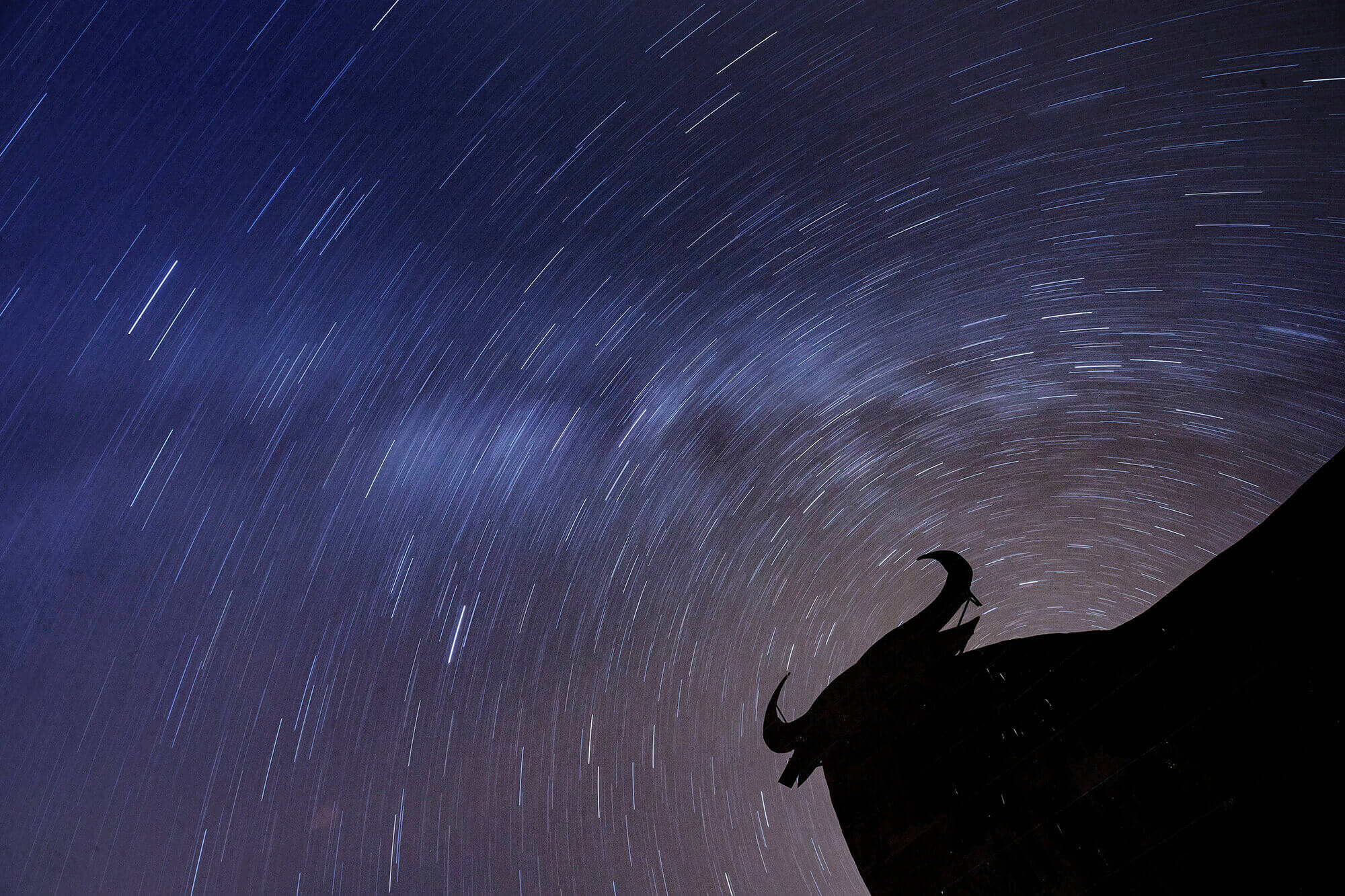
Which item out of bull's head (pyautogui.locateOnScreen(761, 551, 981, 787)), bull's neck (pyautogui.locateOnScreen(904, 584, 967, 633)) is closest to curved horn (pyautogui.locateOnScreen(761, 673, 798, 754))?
bull's head (pyautogui.locateOnScreen(761, 551, 981, 787))

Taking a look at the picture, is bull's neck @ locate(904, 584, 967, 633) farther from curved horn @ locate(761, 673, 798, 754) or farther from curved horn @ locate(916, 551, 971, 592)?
curved horn @ locate(761, 673, 798, 754)

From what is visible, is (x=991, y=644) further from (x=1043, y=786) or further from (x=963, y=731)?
(x=1043, y=786)

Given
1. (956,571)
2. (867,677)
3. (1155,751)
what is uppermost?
(956,571)

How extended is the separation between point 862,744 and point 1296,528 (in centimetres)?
272

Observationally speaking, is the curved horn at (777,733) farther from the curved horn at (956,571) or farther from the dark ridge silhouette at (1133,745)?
the curved horn at (956,571)

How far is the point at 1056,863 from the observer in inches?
120

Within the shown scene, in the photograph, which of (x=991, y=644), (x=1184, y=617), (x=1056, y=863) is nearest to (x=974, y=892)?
(x=1056, y=863)

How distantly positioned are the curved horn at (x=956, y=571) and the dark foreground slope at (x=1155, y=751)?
1.51 feet

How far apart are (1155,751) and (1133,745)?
0.09m

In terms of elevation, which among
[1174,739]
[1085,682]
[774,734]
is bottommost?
[1174,739]

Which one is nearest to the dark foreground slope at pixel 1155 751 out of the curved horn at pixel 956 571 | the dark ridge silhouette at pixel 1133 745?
the dark ridge silhouette at pixel 1133 745

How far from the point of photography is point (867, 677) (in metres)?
4.36

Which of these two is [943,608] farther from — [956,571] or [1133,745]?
[1133,745]

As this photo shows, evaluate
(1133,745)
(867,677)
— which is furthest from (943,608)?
(1133,745)
